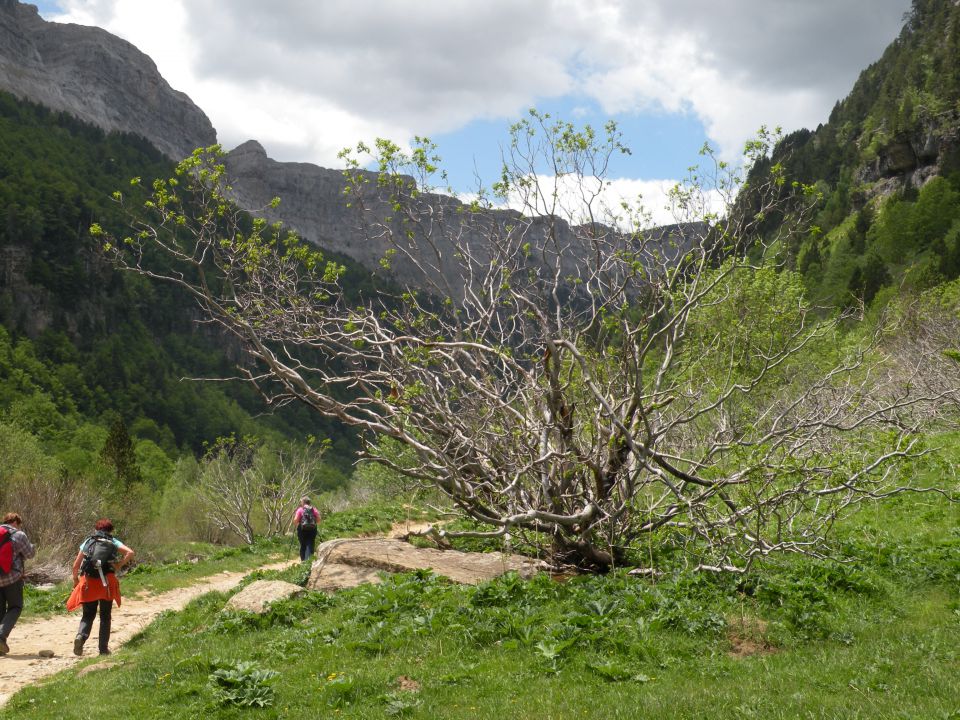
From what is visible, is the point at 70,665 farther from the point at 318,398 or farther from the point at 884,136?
the point at 884,136

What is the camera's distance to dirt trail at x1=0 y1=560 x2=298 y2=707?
10430 mm

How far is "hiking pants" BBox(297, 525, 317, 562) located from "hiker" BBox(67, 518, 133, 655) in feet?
24.0

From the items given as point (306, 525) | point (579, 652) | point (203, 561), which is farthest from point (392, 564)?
point (203, 561)

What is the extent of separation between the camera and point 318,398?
12266 millimetres

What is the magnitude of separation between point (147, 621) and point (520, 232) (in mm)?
11009

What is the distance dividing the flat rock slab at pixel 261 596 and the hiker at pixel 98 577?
6.46 ft

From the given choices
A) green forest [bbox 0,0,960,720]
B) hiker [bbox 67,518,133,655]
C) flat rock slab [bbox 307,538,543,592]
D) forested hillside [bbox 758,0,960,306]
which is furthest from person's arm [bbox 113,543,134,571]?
forested hillside [bbox 758,0,960,306]

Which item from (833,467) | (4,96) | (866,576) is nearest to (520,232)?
(833,467)

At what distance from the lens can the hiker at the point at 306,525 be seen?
18703 mm

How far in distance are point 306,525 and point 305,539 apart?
493mm

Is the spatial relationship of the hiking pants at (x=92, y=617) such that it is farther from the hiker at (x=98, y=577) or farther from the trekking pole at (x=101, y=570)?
the trekking pole at (x=101, y=570)

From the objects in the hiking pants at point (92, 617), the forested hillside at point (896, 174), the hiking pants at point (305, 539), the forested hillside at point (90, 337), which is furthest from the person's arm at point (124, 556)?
the forested hillside at point (90, 337)

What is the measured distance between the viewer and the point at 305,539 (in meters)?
19.1

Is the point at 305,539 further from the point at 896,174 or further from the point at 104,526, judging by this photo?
the point at 896,174
